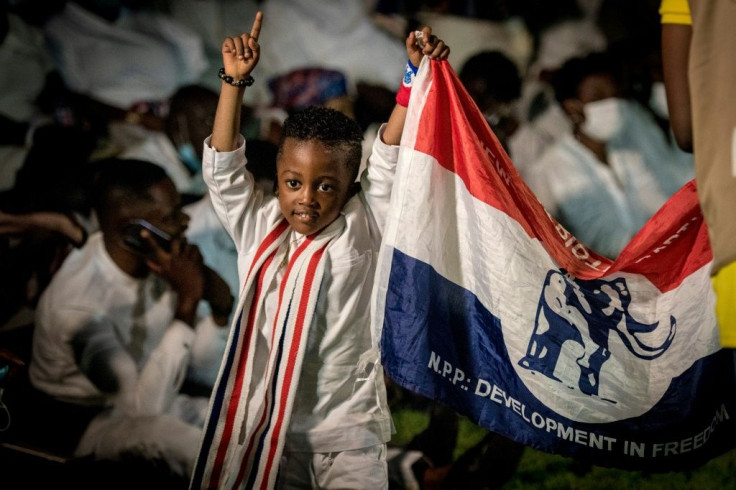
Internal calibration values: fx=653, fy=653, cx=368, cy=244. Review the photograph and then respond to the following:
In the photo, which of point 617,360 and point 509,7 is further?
point 509,7

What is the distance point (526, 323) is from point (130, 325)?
1.71 m

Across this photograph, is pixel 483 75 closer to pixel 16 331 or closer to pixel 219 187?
pixel 219 187

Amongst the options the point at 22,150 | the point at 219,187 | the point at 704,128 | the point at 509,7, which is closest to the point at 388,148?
the point at 219,187

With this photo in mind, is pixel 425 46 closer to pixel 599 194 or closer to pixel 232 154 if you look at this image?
pixel 232 154

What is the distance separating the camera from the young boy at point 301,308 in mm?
1677

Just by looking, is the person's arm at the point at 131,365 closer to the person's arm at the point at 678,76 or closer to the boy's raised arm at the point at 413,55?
the boy's raised arm at the point at 413,55

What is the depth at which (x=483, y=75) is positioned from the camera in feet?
8.78

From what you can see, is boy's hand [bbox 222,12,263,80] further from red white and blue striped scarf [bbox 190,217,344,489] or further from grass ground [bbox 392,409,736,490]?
grass ground [bbox 392,409,736,490]

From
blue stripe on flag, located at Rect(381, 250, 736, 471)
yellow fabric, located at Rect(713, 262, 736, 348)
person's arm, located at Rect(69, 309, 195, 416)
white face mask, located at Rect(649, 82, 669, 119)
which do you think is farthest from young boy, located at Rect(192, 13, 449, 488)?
white face mask, located at Rect(649, 82, 669, 119)

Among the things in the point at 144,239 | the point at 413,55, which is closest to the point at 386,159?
the point at 413,55

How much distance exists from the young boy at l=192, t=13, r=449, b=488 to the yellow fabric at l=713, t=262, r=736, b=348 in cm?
80

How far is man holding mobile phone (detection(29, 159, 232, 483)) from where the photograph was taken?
105 inches

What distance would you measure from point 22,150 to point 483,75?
1955 millimetres

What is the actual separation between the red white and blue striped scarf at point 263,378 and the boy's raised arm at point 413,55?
28 cm
